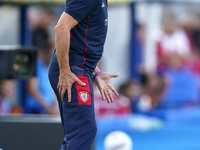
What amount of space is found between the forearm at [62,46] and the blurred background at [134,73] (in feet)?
9.73

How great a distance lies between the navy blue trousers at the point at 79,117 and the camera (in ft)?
8.79

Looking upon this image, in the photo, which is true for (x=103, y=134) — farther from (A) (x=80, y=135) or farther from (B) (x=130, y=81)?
(A) (x=80, y=135)

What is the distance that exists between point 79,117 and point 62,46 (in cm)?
46

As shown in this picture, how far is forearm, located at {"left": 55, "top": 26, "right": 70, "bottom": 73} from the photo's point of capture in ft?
→ 8.52

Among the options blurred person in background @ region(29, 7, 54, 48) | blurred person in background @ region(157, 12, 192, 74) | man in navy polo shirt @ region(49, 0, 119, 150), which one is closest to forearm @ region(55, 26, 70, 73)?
man in navy polo shirt @ region(49, 0, 119, 150)

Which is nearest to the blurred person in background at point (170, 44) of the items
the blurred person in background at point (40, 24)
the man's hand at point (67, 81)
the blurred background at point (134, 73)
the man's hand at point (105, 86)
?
the blurred background at point (134, 73)

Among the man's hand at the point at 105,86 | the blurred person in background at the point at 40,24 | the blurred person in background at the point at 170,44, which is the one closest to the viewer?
the man's hand at the point at 105,86

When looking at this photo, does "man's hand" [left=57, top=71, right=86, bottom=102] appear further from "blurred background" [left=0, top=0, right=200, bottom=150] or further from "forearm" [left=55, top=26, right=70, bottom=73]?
"blurred background" [left=0, top=0, right=200, bottom=150]

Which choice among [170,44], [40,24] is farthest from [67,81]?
[170,44]

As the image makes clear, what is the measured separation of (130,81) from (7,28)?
2.54 metres

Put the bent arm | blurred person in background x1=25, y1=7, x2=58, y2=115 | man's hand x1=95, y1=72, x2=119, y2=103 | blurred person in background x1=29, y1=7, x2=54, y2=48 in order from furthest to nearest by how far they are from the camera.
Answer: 1. blurred person in background x1=29, y1=7, x2=54, y2=48
2. blurred person in background x1=25, y1=7, x2=58, y2=115
3. man's hand x1=95, y1=72, x2=119, y2=103
4. the bent arm

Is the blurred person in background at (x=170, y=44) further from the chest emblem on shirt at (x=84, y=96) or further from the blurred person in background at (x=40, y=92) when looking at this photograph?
the chest emblem on shirt at (x=84, y=96)

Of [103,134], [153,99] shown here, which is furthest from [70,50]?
[153,99]

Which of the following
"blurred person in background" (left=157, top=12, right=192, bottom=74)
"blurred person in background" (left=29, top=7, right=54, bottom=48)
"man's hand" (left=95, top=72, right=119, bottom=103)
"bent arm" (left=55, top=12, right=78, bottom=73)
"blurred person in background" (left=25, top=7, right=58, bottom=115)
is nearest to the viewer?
"bent arm" (left=55, top=12, right=78, bottom=73)
